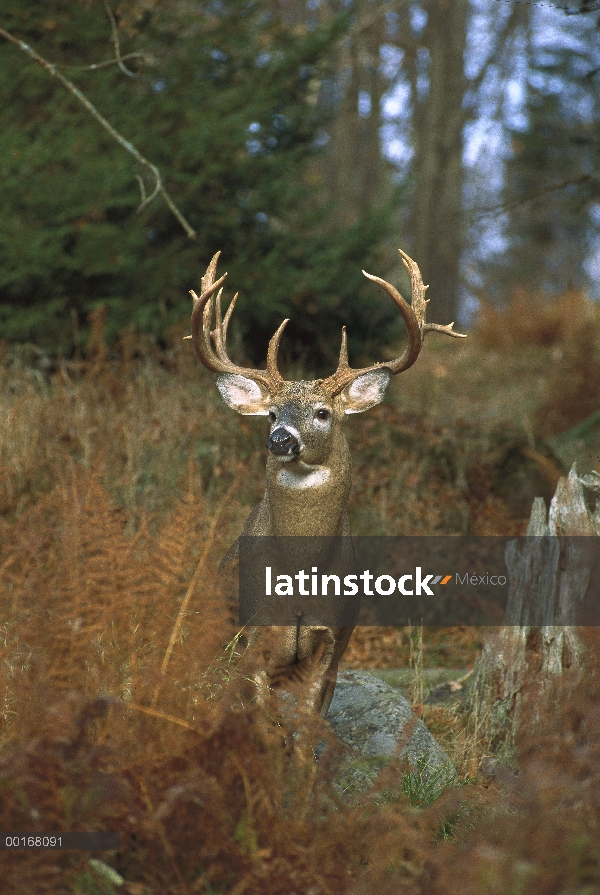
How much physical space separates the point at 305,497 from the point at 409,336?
0.87 meters

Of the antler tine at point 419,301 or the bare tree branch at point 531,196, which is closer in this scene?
the antler tine at point 419,301

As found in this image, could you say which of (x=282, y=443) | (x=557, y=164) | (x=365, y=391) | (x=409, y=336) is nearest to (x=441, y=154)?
(x=557, y=164)

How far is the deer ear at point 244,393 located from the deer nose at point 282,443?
46 cm

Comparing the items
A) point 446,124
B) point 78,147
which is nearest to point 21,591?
point 78,147

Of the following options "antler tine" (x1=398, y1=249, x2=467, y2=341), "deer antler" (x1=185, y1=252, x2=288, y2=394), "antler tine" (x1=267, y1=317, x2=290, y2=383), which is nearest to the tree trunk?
"antler tine" (x1=398, y1=249, x2=467, y2=341)

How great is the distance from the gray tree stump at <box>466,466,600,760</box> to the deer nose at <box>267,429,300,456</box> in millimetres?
1935

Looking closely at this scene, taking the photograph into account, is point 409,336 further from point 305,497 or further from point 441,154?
point 441,154

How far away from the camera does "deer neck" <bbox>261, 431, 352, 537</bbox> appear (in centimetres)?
404

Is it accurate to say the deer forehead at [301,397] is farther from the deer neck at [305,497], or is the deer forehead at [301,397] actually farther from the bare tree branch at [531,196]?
the bare tree branch at [531,196]

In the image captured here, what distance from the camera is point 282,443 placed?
383cm

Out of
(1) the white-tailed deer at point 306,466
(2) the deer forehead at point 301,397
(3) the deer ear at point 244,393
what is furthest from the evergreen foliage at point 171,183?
(2) the deer forehead at point 301,397

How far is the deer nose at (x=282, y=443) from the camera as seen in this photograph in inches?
151

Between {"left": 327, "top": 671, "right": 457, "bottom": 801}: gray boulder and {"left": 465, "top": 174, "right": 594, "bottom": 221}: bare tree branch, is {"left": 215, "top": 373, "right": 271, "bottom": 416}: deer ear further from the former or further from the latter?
{"left": 465, "top": 174, "right": 594, "bottom": 221}: bare tree branch

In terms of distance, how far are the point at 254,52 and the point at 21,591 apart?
8.77 m
